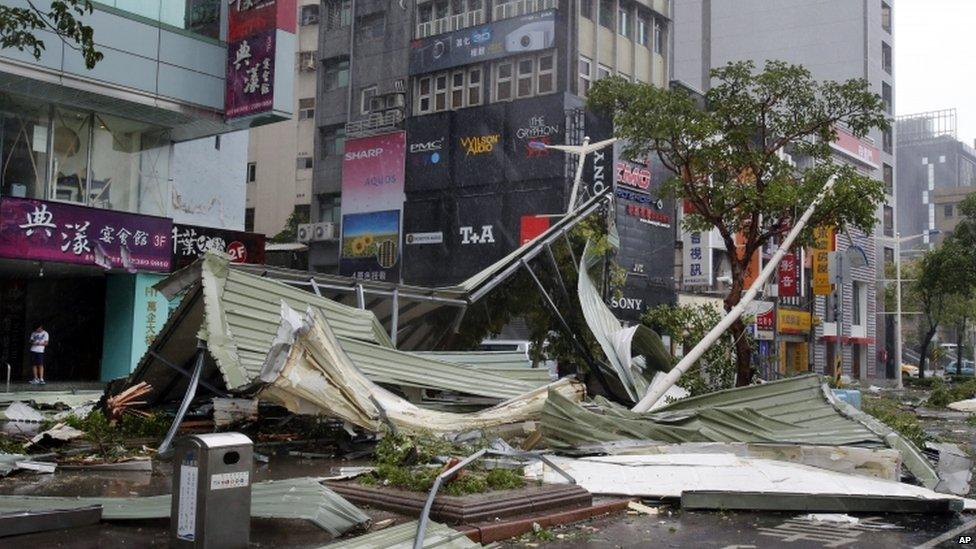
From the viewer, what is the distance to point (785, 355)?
49531mm

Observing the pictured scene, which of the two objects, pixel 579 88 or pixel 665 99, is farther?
pixel 579 88

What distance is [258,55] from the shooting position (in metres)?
23.0

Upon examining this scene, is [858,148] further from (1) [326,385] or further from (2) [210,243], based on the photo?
(1) [326,385]

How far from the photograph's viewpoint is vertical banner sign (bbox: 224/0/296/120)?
22.8 metres

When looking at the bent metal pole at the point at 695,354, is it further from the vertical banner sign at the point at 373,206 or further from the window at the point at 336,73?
the window at the point at 336,73

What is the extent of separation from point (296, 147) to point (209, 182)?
66.4 ft

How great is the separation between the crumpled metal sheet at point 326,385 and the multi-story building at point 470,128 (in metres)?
24.3

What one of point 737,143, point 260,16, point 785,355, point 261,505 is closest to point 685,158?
point 737,143

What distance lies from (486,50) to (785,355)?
78.9 ft

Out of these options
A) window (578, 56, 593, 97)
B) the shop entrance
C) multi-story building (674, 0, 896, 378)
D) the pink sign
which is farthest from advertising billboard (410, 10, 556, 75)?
the pink sign

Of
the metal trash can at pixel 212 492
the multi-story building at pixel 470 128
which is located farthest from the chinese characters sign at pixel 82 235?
the metal trash can at pixel 212 492

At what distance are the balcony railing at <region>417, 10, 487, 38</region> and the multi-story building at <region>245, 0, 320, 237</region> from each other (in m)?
7.11

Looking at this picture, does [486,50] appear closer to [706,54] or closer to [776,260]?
[706,54]

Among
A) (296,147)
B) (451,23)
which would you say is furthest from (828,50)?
(296,147)
